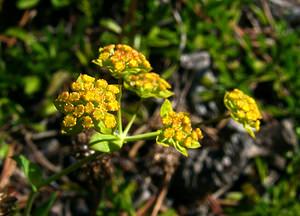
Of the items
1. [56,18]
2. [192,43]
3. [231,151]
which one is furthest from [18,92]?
[231,151]

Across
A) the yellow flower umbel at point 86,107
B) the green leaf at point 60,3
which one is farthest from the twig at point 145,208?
the green leaf at point 60,3

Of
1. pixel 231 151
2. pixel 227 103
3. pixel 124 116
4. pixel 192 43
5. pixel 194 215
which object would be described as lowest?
pixel 194 215

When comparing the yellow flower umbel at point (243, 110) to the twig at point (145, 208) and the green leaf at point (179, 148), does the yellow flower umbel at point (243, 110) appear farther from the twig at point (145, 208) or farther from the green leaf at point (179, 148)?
the twig at point (145, 208)

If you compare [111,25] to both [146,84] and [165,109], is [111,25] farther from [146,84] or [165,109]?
[165,109]

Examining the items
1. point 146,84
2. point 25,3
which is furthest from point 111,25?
point 146,84

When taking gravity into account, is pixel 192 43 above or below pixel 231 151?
above

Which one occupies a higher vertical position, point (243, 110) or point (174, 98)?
point (243, 110)

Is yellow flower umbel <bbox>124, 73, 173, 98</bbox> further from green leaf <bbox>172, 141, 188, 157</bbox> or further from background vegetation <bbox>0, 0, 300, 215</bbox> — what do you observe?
background vegetation <bbox>0, 0, 300, 215</bbox>

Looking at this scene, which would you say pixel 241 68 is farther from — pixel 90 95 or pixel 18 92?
pixel 90 95
